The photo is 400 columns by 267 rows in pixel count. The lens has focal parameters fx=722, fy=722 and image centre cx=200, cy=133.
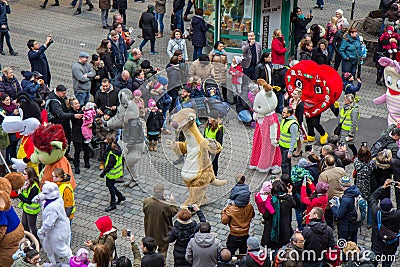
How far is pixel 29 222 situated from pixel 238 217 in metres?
3.28

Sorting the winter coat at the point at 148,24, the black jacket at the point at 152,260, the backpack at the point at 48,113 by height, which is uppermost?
the winter coat at the point at 148,24

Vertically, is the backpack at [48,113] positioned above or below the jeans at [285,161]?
above

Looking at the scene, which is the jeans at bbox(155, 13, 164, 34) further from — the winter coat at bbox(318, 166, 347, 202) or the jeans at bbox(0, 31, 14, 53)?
the winter coat at bbox(318, 166, 347, 202)

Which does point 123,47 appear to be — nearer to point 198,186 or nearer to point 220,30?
point 220,30

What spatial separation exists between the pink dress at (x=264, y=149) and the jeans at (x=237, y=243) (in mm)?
2583

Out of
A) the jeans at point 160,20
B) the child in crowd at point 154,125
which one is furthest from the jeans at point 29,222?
the jeans at point 160,20

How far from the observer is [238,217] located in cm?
1048

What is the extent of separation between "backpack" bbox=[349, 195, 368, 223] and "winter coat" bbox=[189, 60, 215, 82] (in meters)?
4.40

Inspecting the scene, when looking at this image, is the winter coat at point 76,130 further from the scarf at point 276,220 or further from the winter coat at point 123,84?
the scarf at point 276,220

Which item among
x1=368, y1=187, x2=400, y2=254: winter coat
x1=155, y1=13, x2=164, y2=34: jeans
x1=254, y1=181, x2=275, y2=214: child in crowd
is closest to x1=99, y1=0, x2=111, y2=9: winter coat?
x1=155, y1=13, x2=164, y2=34: jeans

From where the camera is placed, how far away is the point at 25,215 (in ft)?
36.9

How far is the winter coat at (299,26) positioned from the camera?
18.7 m

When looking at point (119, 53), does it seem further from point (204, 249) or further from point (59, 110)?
point (204, 249)

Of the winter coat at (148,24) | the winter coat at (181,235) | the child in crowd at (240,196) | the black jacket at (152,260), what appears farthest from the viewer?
the winter coat at (148,24)
